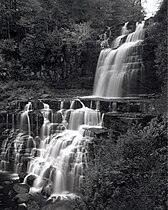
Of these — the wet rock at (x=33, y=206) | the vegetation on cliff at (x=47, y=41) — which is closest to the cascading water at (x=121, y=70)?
the vegetation on cliff at (x=47, y=41)

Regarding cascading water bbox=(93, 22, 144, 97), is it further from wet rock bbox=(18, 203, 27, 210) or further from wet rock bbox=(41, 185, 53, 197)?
wet rock bbox=(18, 203, 27, 210)

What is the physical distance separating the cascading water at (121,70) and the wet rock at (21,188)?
8.84 meters

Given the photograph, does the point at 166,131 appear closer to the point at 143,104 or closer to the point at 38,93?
the point at 143,104

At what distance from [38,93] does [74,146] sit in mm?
9106

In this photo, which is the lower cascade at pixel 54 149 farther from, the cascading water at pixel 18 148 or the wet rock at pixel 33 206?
the wet rock at pixel 33 206

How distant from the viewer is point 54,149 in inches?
522

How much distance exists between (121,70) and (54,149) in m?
7.83

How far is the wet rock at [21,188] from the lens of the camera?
11.5 m

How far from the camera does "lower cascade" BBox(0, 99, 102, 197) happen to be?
38.7 ft

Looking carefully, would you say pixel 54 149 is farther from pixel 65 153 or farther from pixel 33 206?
pixel 33 206

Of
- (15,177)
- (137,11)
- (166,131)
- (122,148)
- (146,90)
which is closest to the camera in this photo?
(122,148)

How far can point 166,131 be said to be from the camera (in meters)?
8.89

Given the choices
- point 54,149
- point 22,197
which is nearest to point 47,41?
point 54,149

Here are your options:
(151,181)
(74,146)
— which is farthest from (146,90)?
(151,181)
